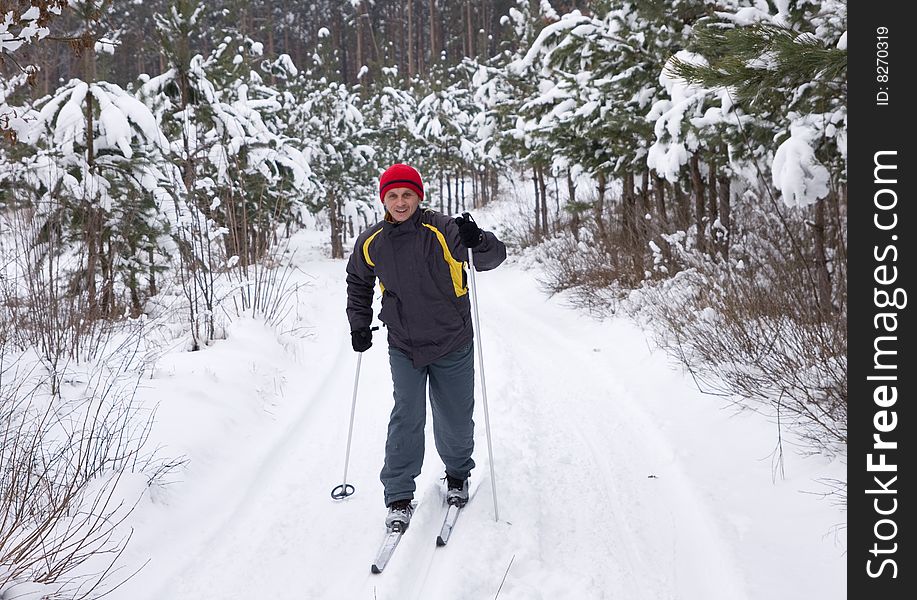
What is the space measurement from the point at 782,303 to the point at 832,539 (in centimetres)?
216

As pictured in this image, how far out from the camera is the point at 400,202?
3164 mm

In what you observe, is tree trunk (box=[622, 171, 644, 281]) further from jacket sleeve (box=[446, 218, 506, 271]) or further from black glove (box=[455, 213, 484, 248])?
black glove (box=[455, 213, 484, 248])

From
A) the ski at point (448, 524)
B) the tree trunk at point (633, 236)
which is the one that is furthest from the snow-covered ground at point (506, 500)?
the tree trunk at point (633, 236)

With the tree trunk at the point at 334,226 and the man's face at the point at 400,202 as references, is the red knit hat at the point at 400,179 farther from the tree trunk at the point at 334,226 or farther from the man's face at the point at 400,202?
the tree trunk at the point at 334,226

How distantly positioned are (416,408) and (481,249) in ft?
3.34

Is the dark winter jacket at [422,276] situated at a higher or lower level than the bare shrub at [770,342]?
higher

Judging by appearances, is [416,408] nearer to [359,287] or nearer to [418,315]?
[418,315]

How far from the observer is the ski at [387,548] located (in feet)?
9.36

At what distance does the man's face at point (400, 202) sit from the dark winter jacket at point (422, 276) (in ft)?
0.16

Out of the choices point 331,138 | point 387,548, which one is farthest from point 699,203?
point 331,138

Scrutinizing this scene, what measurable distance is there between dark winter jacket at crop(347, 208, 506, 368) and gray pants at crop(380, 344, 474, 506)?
0.33 ft

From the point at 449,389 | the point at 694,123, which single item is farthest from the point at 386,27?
the point at 449,389

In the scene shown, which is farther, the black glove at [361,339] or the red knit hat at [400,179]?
the black glove at [361,339]
